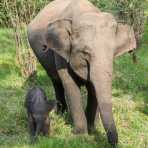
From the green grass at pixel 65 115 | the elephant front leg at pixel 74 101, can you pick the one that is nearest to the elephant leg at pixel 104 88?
the green grass at pixel 65 115

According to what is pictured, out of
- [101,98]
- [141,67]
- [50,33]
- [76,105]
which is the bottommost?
[141,67]

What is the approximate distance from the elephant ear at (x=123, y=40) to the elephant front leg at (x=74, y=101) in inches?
29.0

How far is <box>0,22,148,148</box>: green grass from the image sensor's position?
22.8ft

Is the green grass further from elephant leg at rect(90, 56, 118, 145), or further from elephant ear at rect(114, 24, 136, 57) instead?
elephant ear at rect(114, 24, 136, 57)

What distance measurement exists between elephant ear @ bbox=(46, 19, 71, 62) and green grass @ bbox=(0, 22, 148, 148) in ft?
3.69

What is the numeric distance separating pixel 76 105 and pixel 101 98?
3.14 feet

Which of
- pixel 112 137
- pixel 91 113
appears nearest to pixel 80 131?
pixel 91 113

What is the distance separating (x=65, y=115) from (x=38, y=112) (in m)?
1.06

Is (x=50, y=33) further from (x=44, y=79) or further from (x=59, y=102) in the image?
(x=44, y=79)

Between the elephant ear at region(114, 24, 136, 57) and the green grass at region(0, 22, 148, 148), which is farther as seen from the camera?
the elephant ear at region(114, 24, 136, 57)

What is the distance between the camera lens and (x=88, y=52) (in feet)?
21.5

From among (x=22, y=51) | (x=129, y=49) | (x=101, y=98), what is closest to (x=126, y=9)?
(x=22, y=51)

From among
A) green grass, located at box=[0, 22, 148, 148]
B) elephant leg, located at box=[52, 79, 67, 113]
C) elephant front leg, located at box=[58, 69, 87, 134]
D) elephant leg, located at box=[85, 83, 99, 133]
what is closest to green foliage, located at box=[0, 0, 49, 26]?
green grass, located at box=[0, 22, 148, 148]

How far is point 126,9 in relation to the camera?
13719 millimetres
